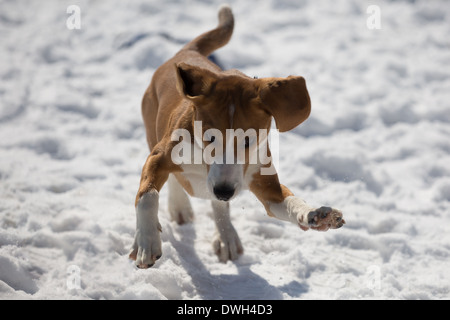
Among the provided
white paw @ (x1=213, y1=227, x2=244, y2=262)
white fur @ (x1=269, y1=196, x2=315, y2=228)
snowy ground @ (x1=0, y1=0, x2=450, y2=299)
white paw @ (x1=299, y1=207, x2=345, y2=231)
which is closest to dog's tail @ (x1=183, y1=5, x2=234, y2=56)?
snowy ground @ (x1=0, y1=0, x2=450, y2=299)

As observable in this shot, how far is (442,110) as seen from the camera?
6184 mm

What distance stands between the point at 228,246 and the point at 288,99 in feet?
4.99

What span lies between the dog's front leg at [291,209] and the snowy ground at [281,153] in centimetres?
68

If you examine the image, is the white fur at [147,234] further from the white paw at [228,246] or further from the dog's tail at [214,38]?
the dog's tail at [214,38]

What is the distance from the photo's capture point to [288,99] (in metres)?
2.97

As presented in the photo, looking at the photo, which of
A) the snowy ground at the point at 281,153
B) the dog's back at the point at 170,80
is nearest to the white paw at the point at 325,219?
the snowy ground at the point at 281,153

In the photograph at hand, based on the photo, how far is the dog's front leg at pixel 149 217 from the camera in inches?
119

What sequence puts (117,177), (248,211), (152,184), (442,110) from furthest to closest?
(442,110) → (117,177) → (248,211) → (152,184)

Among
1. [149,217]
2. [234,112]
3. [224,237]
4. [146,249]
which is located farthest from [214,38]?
[146,249]

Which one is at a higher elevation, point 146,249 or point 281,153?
point 281,153

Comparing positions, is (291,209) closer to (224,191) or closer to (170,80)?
(224,191)

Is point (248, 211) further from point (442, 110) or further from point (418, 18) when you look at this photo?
point (418, 18)

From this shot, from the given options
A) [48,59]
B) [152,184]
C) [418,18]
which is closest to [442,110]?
[418,18]
